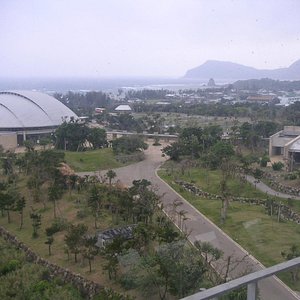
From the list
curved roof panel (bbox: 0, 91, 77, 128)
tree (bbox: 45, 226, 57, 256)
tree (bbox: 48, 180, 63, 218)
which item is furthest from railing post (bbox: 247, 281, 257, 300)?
curved roof panel (bbox: 0, 91, 77, 128)

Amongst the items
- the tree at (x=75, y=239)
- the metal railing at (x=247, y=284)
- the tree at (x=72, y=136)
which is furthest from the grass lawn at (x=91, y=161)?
the metal railing at (x=247, y=284)

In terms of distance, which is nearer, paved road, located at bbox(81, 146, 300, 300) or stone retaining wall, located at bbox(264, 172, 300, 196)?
paved road, located at bbox(81, 146, 300, 300)

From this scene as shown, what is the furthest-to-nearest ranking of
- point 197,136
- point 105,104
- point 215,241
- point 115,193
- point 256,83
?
1. point 256,83
2. point 105,104
3. point 197,136
4. point 115,193
5. point 215,241

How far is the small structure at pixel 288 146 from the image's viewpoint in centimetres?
1273

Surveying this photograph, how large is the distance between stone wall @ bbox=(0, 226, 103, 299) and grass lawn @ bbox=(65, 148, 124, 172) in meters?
5.79

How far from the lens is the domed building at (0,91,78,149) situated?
1970 cm

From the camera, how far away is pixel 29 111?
69.8ft

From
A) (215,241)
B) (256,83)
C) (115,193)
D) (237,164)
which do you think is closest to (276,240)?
(215,241)

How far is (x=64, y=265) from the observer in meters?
5.97

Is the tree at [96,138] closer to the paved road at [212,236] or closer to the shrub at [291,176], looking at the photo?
the paved road at [212,236]

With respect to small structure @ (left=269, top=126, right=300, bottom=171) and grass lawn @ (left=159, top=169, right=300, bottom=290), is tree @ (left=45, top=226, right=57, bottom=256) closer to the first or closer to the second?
grass lawn @ (left=159, top=169, right=300, bottom=290)

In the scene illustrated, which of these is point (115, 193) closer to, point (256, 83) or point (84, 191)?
point (84, 191)

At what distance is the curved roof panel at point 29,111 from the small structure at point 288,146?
1048 centimetres

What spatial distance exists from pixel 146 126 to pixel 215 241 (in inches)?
627
